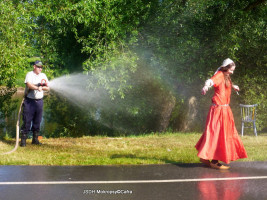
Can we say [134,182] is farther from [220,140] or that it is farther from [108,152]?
[108,152]

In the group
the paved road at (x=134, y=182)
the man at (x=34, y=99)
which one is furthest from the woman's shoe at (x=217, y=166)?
the man at (x=34, y=99)

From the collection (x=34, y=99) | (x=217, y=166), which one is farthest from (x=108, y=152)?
(x=217, y=166)

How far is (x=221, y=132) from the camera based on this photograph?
7398mm

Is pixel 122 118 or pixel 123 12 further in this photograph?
pixel 122 118

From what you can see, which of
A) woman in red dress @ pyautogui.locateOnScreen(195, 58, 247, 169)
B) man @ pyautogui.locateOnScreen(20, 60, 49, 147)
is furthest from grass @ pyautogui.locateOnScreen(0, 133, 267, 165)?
Answer: woman in red dress @ pyautogui.locateOnScreen(195, 58, 247, 169)

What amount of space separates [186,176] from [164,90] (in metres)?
8.79

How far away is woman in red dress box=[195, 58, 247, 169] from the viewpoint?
24.0 ft

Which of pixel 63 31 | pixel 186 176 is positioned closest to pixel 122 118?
pixel 63 31

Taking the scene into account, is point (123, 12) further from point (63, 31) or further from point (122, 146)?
point (122, 146)

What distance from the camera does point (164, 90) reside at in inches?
606

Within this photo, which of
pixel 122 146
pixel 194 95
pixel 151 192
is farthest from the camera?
pixel 194 95

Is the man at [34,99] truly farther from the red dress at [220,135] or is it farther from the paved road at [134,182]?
the red dress at [220,135]

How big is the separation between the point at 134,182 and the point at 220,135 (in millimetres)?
2039

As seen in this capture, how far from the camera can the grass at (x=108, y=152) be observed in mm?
7836
